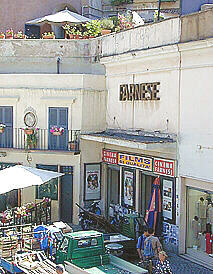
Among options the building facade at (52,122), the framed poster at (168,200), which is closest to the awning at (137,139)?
the building facade at (52,122)

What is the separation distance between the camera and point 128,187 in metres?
22.3

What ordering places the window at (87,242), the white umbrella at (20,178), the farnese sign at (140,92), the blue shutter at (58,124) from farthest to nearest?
1. the blue shutter at (58,124)
2. the farnese sign at (140,92)
3. the white umbrella at (20,178)
4. the window at (87,242)

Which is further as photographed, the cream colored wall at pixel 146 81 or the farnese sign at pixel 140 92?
the farnese sign at pixel 140 92

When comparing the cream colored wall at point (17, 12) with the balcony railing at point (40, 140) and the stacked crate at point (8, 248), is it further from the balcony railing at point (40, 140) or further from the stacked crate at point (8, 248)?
the stacked crate at point (8, 248)

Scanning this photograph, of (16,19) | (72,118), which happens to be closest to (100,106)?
(72,118)

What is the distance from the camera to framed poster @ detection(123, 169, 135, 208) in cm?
2194

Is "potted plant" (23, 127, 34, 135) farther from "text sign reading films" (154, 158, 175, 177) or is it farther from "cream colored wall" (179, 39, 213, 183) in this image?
"cream colored wall" (179, 39, 213, 183)

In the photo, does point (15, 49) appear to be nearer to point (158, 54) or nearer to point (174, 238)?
point (158, 54)

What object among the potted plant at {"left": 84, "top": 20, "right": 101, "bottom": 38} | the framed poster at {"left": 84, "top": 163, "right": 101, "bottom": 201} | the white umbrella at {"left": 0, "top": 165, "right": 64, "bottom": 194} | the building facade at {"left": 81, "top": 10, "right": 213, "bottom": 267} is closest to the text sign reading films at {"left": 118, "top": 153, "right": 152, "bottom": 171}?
the building facade at {"left": 81, "top": 10, "right": 213, "bottom": 267}

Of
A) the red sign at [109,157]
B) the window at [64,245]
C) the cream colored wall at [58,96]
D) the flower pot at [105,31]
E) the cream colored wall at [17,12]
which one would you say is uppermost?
the cream colored wall at [17,12]

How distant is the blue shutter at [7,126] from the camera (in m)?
24.3

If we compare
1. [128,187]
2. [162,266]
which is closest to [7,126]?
[128,187]

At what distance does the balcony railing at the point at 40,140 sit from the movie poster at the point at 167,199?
475 centimetres

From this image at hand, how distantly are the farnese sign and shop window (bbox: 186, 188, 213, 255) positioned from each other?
12.8 feet
